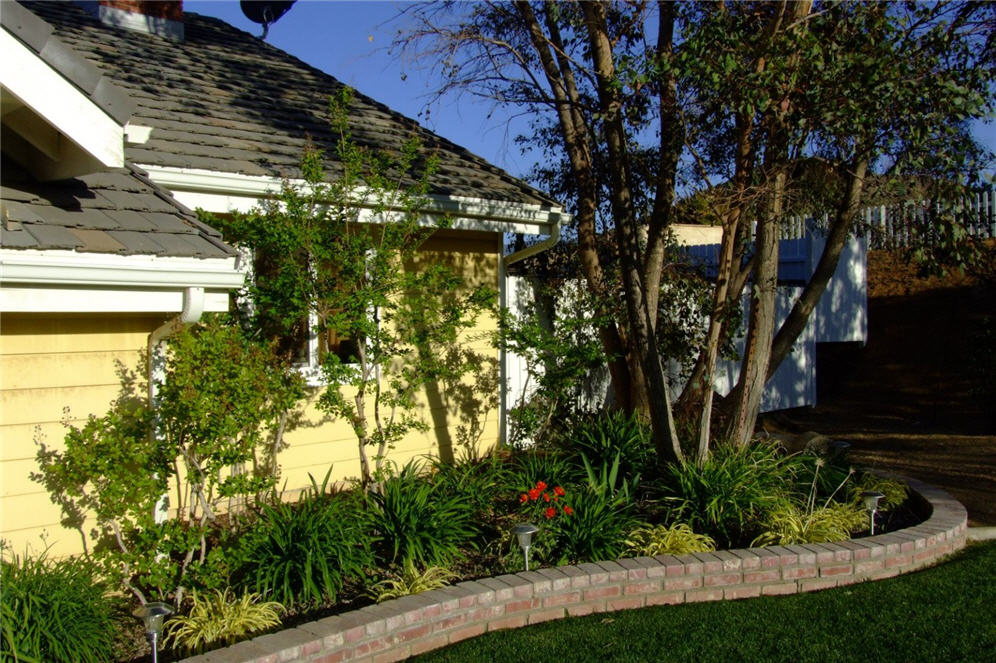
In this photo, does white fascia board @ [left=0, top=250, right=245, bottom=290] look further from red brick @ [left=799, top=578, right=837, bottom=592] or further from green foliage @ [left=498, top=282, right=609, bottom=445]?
red brick @ [left=799, top=578, right=837, bottom=592]

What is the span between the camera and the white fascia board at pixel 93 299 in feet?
15.5

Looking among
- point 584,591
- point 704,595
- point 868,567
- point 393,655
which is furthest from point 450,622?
point 868,567

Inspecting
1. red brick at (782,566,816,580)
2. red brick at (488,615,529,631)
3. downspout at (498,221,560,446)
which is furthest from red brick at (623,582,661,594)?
downspout at (498,221,560,446)

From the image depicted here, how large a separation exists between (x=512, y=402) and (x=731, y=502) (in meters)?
3.57

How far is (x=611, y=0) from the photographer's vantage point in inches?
340

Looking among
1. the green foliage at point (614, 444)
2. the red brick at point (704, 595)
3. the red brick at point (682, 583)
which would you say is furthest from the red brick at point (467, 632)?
the green foliage at point (614, 444)

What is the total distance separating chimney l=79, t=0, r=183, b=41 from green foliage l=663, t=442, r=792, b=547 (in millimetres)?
7766

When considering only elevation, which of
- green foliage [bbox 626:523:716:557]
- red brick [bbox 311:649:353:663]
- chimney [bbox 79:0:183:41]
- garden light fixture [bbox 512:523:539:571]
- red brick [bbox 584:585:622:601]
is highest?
chimney [bbox 79:0:183:41]

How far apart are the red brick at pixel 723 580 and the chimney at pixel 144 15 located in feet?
27.9

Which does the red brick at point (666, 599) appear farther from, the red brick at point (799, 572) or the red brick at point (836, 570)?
the red brick at point (836, 570)

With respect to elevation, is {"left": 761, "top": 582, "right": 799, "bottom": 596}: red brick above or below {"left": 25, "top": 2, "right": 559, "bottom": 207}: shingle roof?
below

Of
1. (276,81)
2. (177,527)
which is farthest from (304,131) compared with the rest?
(177,527)

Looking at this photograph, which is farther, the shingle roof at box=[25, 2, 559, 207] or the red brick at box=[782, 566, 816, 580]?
the shingle roof at box=[25, 2, 559, 207]

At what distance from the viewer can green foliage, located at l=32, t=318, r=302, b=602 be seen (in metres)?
4.96
